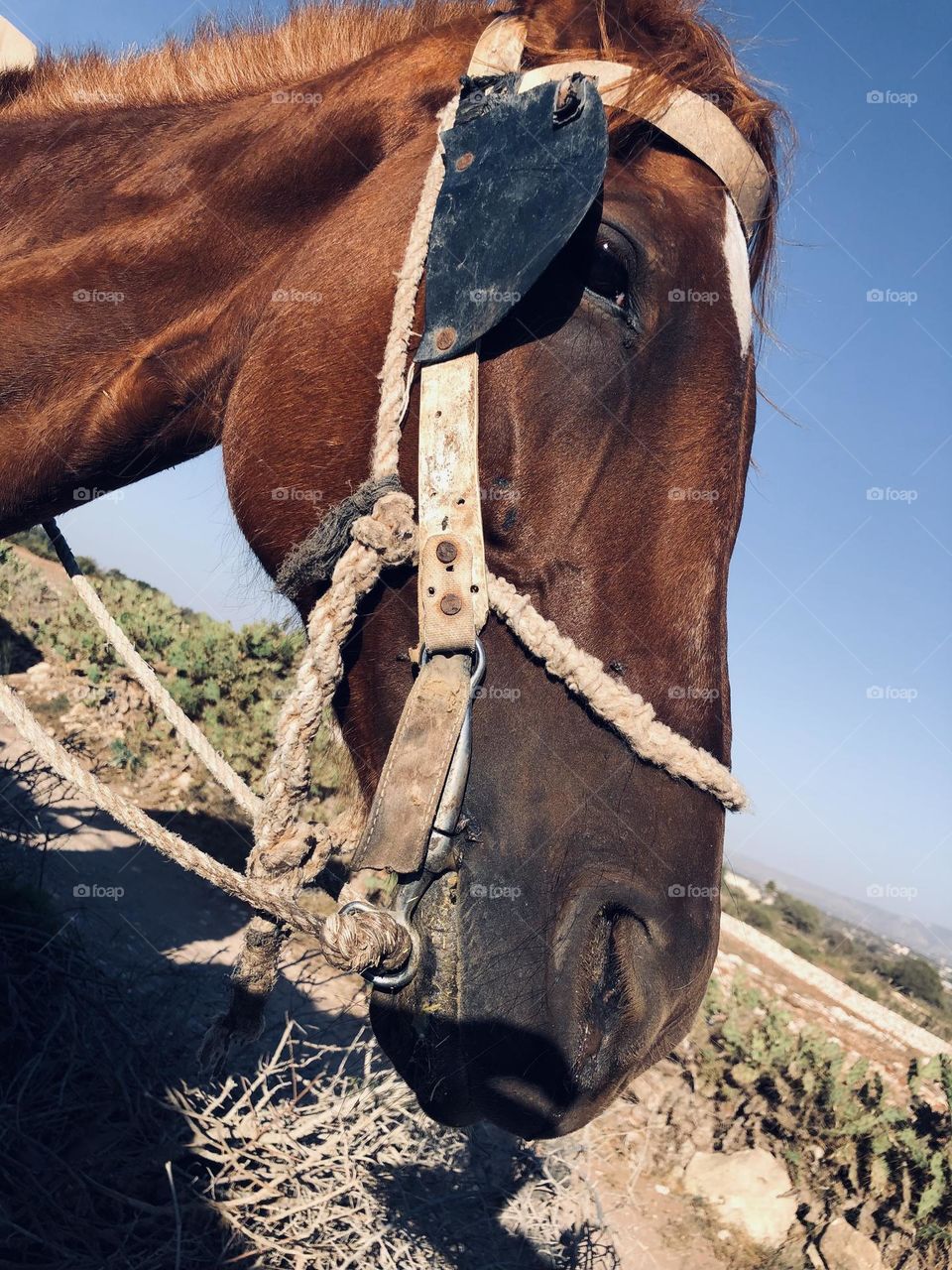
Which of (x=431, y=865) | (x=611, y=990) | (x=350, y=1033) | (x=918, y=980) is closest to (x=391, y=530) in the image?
(x=431, y=865)

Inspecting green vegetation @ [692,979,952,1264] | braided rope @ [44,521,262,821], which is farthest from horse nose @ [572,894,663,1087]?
green vegetation @ [692,979,952,1264]

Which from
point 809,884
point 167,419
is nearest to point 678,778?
point 167,419

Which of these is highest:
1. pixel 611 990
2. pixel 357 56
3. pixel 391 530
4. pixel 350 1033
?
pixel 357 56

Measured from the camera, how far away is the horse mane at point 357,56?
1640 millimetres

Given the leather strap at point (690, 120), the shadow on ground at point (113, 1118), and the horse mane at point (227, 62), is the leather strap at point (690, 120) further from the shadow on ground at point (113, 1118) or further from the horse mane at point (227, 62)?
the shadow on ground at point (113, 1118)

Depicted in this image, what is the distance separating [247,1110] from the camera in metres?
3.04

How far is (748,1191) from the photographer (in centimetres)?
448

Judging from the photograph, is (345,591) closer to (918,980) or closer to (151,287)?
(151,287)

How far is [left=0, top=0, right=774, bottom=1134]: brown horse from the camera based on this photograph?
4.05 feet

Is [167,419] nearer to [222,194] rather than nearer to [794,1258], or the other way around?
[222,194]

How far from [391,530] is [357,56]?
133cm

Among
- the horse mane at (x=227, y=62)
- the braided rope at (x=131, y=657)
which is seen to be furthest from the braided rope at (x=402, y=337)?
the braided rope at (x=131, y=657)

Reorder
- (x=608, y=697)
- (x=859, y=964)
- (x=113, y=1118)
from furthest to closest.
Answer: (x=859, y=964), (x=113, y=1118), (x=608, y=697)

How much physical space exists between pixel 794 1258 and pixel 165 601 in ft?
29.7
